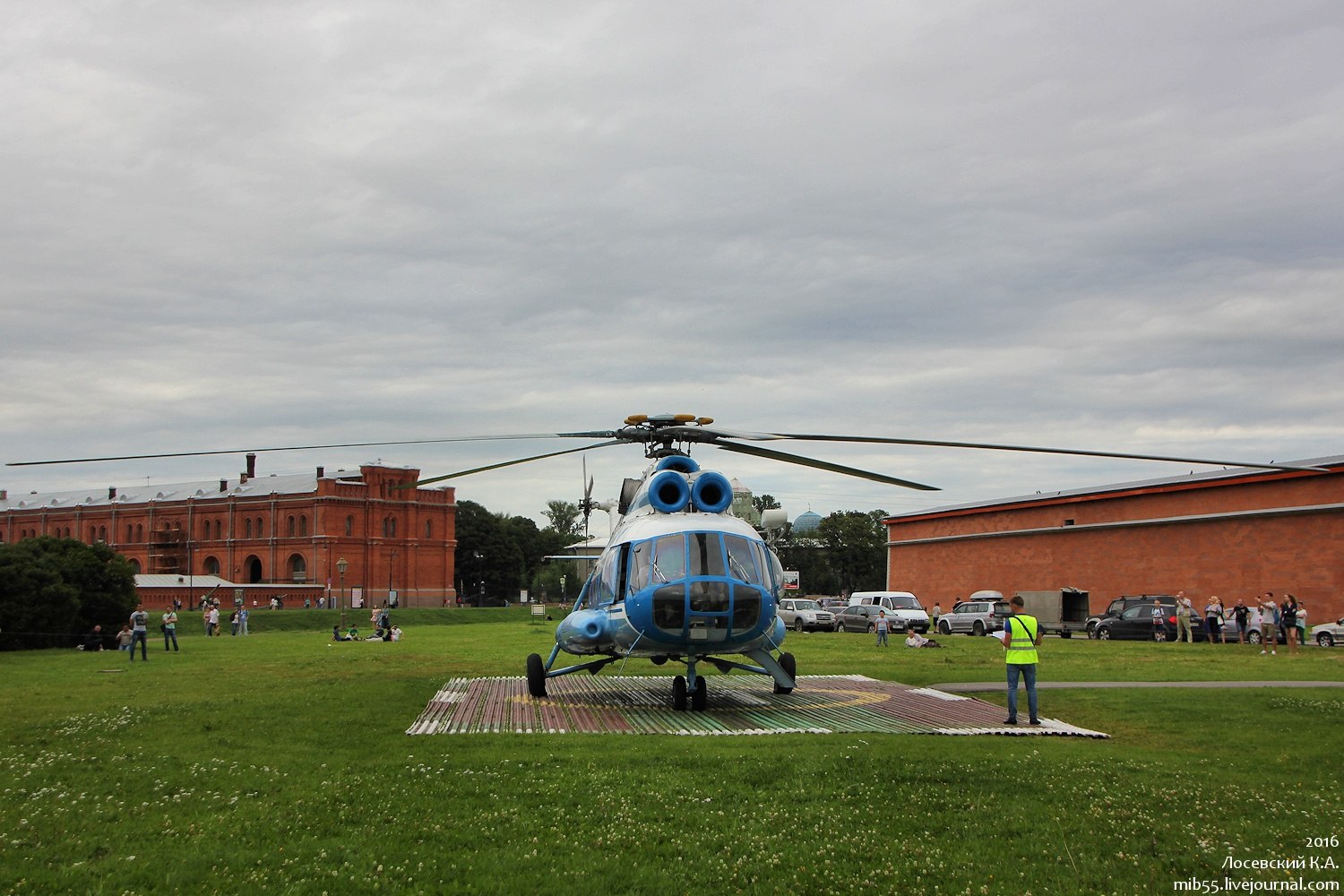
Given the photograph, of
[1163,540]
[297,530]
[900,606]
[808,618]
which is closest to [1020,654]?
[1163,540]

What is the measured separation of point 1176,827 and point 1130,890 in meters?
1.56

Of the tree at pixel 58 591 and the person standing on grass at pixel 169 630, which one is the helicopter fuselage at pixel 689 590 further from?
the tree at pixel 58 591

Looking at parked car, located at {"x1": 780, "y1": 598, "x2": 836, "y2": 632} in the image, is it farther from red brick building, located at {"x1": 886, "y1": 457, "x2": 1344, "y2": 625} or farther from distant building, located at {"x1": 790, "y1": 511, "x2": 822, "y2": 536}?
distant building, located at {"x1": 790, "y1": 511, "x2": 822, "y2": 536}

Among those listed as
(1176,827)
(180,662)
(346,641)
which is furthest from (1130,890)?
(346,641)

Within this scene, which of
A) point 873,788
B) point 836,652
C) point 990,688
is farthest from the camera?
point 836,652

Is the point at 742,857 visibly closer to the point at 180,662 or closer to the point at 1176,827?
the point at 1176,827

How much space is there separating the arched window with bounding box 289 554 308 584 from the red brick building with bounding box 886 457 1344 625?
50.7 meters

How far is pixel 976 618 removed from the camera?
4284 centimetres

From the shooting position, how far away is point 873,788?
9125 millimetres

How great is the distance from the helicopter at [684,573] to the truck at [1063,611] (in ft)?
86.7

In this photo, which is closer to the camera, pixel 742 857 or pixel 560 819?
pixel 742 857

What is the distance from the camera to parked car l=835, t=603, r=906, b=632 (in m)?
44.8

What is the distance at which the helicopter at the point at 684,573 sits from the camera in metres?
14.1

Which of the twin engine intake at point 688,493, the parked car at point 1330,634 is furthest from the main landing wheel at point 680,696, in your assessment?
the parked car at point 1330,634
